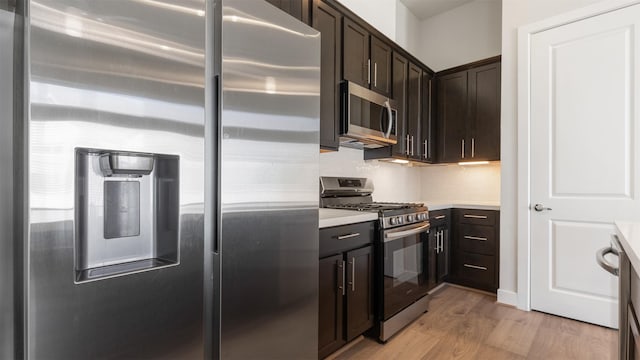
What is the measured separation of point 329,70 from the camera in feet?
7.35

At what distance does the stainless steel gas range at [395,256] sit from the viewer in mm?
2162

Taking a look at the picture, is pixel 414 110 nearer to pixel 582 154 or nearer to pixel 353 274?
pixel 582 154

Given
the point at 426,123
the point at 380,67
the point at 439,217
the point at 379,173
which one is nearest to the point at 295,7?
the point at 380,67

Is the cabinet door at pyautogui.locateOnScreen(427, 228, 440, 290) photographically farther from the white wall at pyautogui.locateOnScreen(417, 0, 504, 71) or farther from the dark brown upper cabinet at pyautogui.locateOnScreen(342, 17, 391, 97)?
the white wall at pyautogui.locateOnScreen(417, 0, 504, 71)

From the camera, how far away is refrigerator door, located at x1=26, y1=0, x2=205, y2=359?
82cm

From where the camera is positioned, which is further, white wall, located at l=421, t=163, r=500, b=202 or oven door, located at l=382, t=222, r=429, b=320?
white wall, located at l=421, t=163, r=500, b=202

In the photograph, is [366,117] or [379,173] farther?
[379,173]

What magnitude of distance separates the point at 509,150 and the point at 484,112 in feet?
1.92

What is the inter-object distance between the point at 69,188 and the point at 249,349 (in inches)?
33.9

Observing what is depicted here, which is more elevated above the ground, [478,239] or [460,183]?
[460,183]

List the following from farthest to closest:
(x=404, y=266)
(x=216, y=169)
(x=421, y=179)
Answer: (x=421, y=179) < (x=404, y=266) < (x=216, y=169)

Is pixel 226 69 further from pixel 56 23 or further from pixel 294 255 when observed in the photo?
pixel 294 255

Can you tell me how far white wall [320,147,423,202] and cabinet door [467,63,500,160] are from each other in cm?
78

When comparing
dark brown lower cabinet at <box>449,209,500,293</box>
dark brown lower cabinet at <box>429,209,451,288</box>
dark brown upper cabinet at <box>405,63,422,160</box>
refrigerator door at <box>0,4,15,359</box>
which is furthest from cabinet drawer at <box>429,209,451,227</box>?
refrigerator door at <box>0,4,15,359</box>
